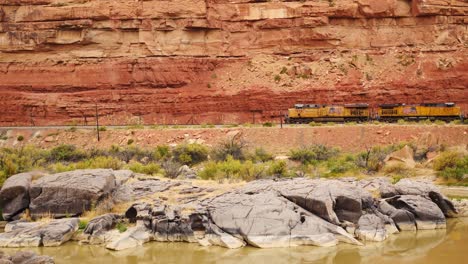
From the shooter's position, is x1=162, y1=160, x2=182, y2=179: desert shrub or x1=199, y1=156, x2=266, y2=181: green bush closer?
x1=199, y1=156, x2=266, y2=181: green bush

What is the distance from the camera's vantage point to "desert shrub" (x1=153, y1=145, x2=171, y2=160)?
3093cm

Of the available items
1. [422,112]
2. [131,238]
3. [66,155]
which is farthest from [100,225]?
[422,112]

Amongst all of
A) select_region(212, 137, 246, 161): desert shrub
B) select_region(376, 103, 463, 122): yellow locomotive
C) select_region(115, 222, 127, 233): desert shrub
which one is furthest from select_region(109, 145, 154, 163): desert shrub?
select_region(376, 103, 463, 122): yellow locomotive

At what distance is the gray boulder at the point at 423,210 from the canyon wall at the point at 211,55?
2891cm

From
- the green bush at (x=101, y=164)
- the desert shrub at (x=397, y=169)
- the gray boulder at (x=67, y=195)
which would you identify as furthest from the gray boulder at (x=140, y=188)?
the desert shrub at (x=397, y=169)

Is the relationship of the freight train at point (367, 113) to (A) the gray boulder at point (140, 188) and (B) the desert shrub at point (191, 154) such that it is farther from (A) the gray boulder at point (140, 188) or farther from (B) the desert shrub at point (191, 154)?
(A) the gray boulder at point (140, 188)

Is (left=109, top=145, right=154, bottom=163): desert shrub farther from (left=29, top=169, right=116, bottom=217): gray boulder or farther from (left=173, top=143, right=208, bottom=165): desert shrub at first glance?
(left=29, top=169, right=116, bottom=217): gray boulder

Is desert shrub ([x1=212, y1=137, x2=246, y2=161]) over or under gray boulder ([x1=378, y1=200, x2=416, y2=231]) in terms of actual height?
over

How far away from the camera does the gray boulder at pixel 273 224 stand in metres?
15.0

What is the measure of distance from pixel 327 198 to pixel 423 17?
3926 centimetres

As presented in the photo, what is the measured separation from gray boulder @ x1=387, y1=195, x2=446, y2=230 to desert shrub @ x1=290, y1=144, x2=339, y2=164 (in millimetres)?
11546

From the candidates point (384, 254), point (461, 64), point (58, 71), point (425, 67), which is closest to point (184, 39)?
point (58, 71)

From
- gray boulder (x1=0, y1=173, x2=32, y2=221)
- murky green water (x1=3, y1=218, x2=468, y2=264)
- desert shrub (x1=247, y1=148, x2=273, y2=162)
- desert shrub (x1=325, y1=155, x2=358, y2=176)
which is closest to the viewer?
murky green water (x1=3, y1=218, x2=468, y2=264)

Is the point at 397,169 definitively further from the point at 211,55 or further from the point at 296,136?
the point at 211,55
